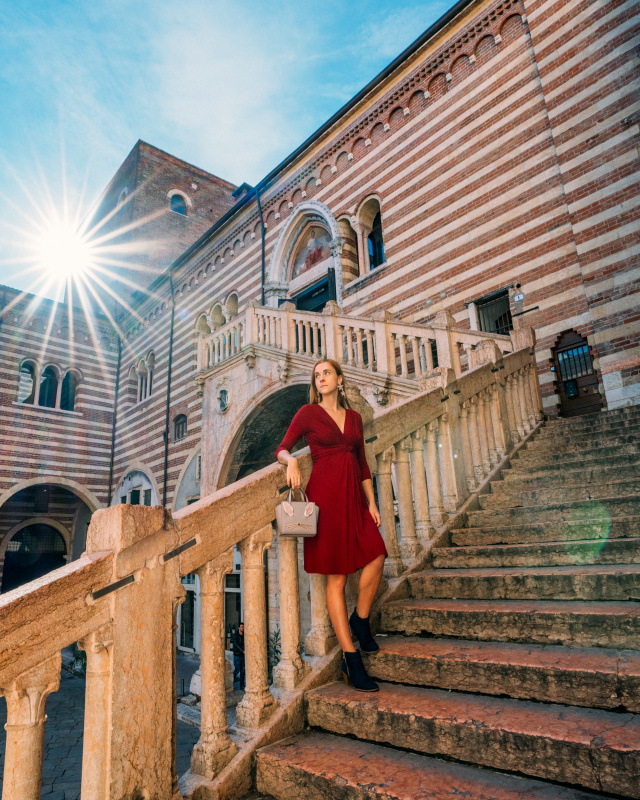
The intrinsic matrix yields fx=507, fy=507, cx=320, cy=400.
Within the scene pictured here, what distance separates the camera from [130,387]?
2186 centimetres

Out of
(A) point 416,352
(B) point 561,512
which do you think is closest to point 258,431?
(A) point 416,352

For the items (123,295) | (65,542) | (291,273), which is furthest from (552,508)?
(123,295)

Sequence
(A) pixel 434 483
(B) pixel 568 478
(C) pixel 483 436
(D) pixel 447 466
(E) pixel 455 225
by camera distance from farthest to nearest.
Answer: (E) pixel 455 225, (C) pixel 483 436, (B) pixel 568 478, (D) pixel 447 466, (A) pixel 434 483

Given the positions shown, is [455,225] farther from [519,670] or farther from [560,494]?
[519,670]

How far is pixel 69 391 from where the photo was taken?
21.6m

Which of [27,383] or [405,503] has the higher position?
[27,383]

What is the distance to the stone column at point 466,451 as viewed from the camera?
4984 mm

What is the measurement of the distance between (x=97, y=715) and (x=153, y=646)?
32 cm

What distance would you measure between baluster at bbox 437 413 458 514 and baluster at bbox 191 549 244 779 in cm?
246

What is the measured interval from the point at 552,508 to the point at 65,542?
75.9 feet

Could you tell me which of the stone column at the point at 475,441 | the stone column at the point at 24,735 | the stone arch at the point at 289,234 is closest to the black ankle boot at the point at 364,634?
the stone column at the point at 24,735

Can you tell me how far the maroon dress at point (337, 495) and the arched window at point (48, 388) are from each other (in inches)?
797

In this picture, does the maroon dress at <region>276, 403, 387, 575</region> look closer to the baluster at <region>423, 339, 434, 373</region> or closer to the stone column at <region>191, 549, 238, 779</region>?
the stone column at <region>191, 549, 238, 779</region>

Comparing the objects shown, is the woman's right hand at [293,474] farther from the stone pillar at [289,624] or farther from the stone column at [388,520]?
the stone column at [388,520]
